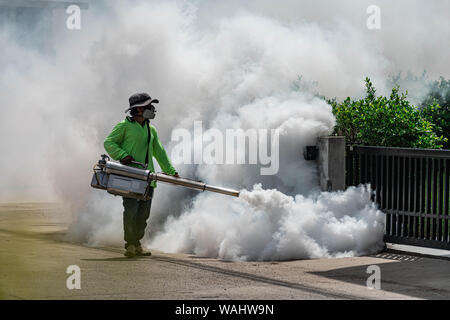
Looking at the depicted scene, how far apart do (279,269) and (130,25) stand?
589cm

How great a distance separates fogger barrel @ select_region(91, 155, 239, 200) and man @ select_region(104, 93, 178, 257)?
0.51ft

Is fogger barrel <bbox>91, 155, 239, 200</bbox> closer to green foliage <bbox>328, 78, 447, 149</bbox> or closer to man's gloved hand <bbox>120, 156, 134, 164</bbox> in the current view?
man's gloved hand <bbox>120, 156, 134, 164</bbox>

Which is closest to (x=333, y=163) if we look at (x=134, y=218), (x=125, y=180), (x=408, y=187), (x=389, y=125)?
(x=408, y=187)

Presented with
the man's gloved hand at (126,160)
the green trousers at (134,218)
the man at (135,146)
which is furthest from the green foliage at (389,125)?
the man's gloved hand at (126,160)

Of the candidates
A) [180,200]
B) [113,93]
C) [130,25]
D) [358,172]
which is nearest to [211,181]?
[180,200]

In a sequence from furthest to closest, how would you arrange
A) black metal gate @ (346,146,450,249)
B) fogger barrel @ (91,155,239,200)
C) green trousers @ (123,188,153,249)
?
black metal gate @ (346,146,450,249)
green trousers @ (123,188,153,249)
fogger barrel @ (91,155,239,200)

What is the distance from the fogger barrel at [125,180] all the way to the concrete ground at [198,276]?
0.76m

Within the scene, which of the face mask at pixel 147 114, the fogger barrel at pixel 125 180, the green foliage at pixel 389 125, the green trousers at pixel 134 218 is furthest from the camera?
the green foliage at pixel 389 125

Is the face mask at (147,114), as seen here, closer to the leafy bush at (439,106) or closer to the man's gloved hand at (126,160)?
the man's gloved hand at (126,160)

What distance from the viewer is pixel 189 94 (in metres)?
12.0

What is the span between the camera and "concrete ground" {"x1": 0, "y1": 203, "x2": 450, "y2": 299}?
6797mm

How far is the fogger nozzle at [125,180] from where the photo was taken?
862 cm

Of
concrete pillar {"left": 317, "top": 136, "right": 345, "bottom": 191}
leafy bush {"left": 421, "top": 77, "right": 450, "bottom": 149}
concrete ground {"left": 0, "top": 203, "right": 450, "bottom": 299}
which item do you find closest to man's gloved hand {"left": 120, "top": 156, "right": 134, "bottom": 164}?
concrete ground {"left": 0, "top": 203, "right": 450, "bottom": 299}
